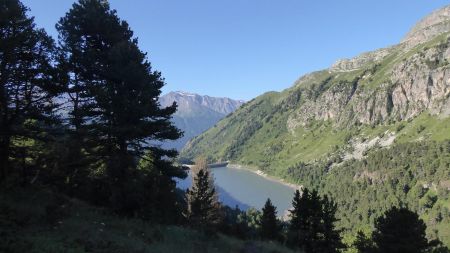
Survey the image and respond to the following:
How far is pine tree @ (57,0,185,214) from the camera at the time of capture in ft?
86.3

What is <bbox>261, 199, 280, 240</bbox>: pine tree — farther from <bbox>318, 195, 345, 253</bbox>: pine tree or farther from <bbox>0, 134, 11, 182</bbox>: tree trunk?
<bbox>0, 134, 11, 182</bbox>: tree trunk

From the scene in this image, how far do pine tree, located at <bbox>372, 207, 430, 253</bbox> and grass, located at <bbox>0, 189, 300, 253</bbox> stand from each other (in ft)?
61.1

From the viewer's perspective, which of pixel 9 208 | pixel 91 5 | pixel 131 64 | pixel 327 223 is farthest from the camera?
pixel 327 223

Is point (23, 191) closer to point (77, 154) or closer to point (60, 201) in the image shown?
point (60, 201)

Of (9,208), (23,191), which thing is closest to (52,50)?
(23,191)

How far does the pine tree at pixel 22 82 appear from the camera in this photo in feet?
68.1

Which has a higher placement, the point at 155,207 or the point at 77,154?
the point at 77,154

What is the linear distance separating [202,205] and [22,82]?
32374 mm

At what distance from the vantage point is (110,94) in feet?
86.7

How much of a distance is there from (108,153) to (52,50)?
8049 millimetres

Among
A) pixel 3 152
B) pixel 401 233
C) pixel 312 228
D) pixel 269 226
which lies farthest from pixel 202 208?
pixel 3 152

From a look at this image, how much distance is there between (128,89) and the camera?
→ 2772 cm

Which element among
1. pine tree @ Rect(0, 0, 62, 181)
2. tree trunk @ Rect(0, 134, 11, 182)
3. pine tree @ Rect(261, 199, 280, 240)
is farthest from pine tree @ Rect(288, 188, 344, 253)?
tree trunk @ Rect(0, 134, 11, 182)

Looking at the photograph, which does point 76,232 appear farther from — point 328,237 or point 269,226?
point 269,226
